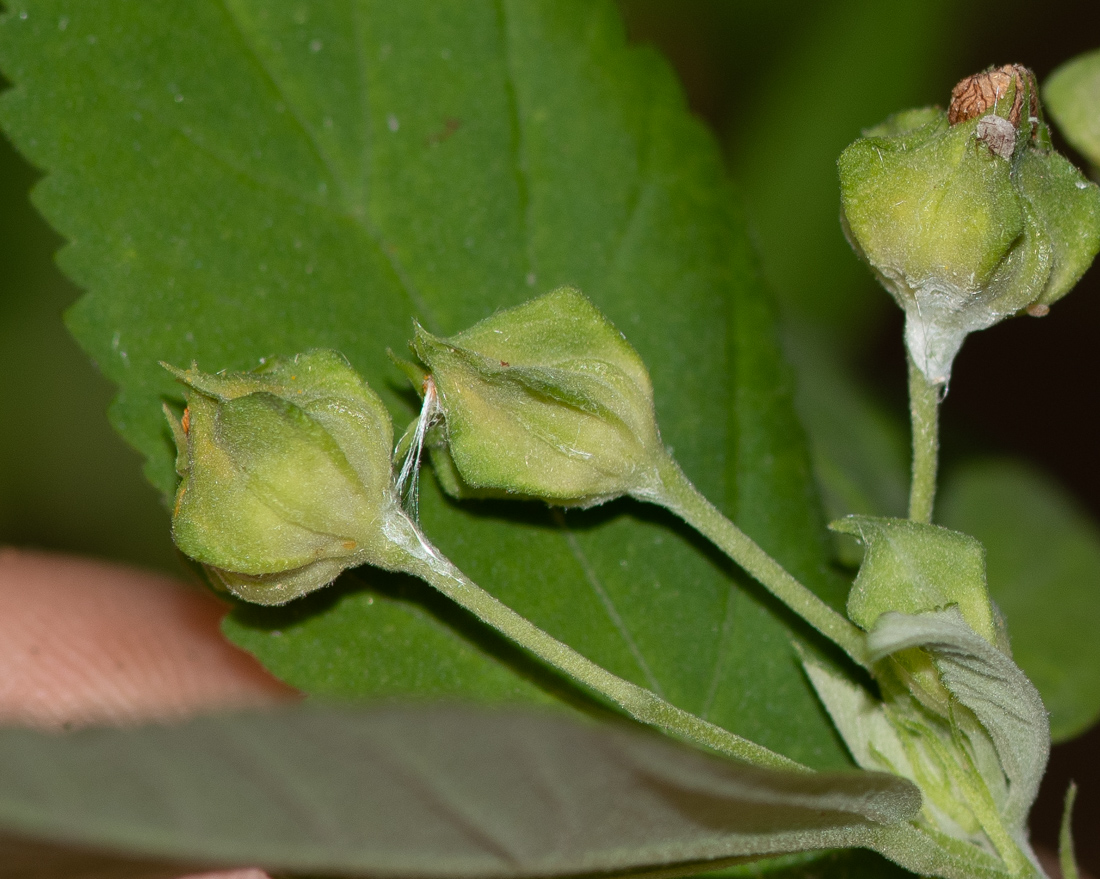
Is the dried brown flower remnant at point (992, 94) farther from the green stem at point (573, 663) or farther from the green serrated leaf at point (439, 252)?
the green stem at point (573, 663)

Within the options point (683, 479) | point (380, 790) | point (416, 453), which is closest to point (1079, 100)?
Answer: point (683, 479)

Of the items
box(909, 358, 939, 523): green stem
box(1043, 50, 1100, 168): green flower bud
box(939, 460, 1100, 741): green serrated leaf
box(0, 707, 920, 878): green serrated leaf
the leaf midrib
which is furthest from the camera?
box(939, 460, 1100, 741): green serrated leaf

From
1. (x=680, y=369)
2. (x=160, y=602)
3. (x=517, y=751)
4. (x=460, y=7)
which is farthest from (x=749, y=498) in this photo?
(x=160, y=602)

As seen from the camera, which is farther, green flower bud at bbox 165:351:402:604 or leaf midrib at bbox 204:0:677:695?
leaf midrib at bbox 204:0:677:695

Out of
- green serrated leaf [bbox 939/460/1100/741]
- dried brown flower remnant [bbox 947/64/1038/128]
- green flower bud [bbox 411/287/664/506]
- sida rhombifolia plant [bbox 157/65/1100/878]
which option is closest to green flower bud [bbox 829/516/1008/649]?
sida rhombifolia plant [bbox 157/65/1100/878]

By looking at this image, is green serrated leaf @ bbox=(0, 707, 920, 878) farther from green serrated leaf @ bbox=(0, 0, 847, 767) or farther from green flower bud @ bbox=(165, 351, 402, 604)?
green serrated leaf @ bbox=(0, 0, 847, 767)

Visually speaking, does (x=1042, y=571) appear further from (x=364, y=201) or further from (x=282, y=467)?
(x=282, y=467)
